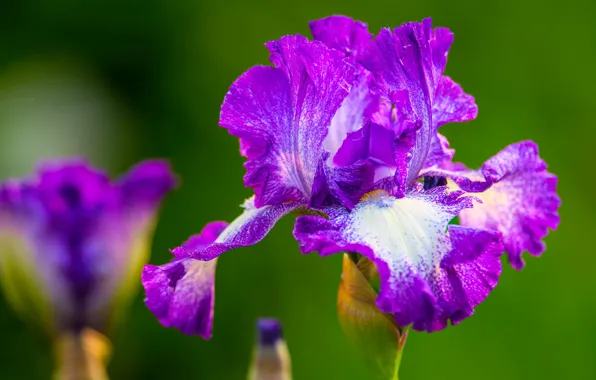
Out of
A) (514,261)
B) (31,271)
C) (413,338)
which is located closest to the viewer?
(514,261)

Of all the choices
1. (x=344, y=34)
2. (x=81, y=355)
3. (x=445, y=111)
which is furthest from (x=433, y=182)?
(x=81, y=355)

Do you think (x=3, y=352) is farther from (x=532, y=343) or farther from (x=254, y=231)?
(x=254, y=231)

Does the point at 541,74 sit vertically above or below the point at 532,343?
above

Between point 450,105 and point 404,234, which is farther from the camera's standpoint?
point 450,105

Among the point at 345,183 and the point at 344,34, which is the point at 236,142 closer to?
the point at 344,34

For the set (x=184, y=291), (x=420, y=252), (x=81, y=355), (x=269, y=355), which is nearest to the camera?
(x=420, y=252)

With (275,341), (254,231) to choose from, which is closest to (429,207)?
(254,231)

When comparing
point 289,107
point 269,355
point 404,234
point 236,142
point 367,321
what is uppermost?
point 289,107
